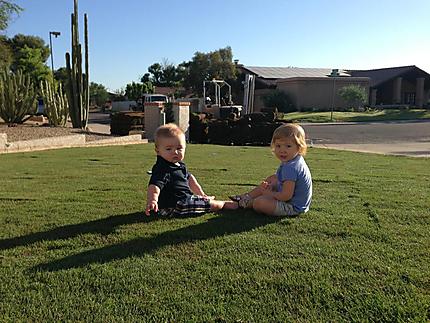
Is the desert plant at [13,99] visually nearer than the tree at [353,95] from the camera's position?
Yes

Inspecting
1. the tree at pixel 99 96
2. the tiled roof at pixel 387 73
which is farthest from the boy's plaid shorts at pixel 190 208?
the tree at pixel 99 96

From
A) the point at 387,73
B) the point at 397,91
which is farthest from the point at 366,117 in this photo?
the point at 387,73

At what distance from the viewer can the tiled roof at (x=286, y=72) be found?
56438 millimetres

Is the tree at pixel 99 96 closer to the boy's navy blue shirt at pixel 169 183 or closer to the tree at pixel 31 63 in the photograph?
the tree at pixel 31 63

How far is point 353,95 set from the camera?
4609cm

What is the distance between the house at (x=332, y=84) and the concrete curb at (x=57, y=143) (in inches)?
1289

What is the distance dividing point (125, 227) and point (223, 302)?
1595 mm

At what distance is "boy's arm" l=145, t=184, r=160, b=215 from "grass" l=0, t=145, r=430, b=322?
17 centimetres

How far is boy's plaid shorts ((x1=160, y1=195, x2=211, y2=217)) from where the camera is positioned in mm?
4043

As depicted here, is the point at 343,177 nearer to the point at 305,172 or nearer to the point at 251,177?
the point at 251,177

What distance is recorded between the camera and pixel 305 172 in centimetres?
405

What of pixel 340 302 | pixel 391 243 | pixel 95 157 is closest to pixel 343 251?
pixel 391 243

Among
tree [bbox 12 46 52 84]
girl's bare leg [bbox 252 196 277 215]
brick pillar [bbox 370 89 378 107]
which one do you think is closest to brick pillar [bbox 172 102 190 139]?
girl's bare leg [bbox 252 196 277 215]

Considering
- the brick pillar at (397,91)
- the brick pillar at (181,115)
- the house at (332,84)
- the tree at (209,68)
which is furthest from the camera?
the tree at (209,68)
